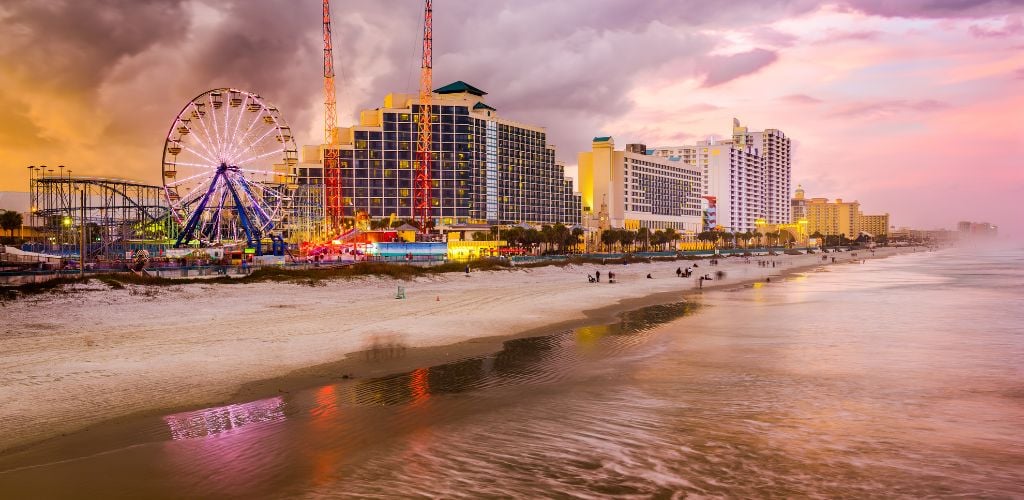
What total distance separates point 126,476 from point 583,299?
40018 millimetres

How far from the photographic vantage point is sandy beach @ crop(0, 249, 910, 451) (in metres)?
17.2

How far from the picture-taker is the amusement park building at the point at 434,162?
167875 mm

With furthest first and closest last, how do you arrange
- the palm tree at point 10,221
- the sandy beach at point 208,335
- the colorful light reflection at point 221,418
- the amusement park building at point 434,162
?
the amusement park building at point 434,162 < the palm tree at point 10,221 < the sandy beach at point 208,335 < the colorful light reflection at point 221,418

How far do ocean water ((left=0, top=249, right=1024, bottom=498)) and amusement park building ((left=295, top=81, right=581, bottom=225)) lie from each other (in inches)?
5814

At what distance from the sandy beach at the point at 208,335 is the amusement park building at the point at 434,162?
381 feet

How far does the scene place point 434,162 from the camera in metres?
172

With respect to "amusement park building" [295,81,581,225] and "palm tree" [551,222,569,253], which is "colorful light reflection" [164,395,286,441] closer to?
"palm tree" [551,222,569,253]

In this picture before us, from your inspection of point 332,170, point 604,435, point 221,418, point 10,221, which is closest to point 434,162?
point 332,170

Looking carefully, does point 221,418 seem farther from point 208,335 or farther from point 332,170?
point 332,170

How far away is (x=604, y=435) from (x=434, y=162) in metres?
161

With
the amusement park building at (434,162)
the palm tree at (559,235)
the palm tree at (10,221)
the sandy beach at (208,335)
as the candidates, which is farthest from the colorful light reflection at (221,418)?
the amusement park building at (434,162)

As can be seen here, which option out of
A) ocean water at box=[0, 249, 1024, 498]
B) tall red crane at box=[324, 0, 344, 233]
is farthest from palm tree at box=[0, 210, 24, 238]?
ocean water at box=[0, 249, 1024, 498]

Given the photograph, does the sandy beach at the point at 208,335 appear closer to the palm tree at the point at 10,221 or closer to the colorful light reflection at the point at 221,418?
the colorful light reflection at the point at 221,418

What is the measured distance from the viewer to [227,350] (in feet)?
79.5
